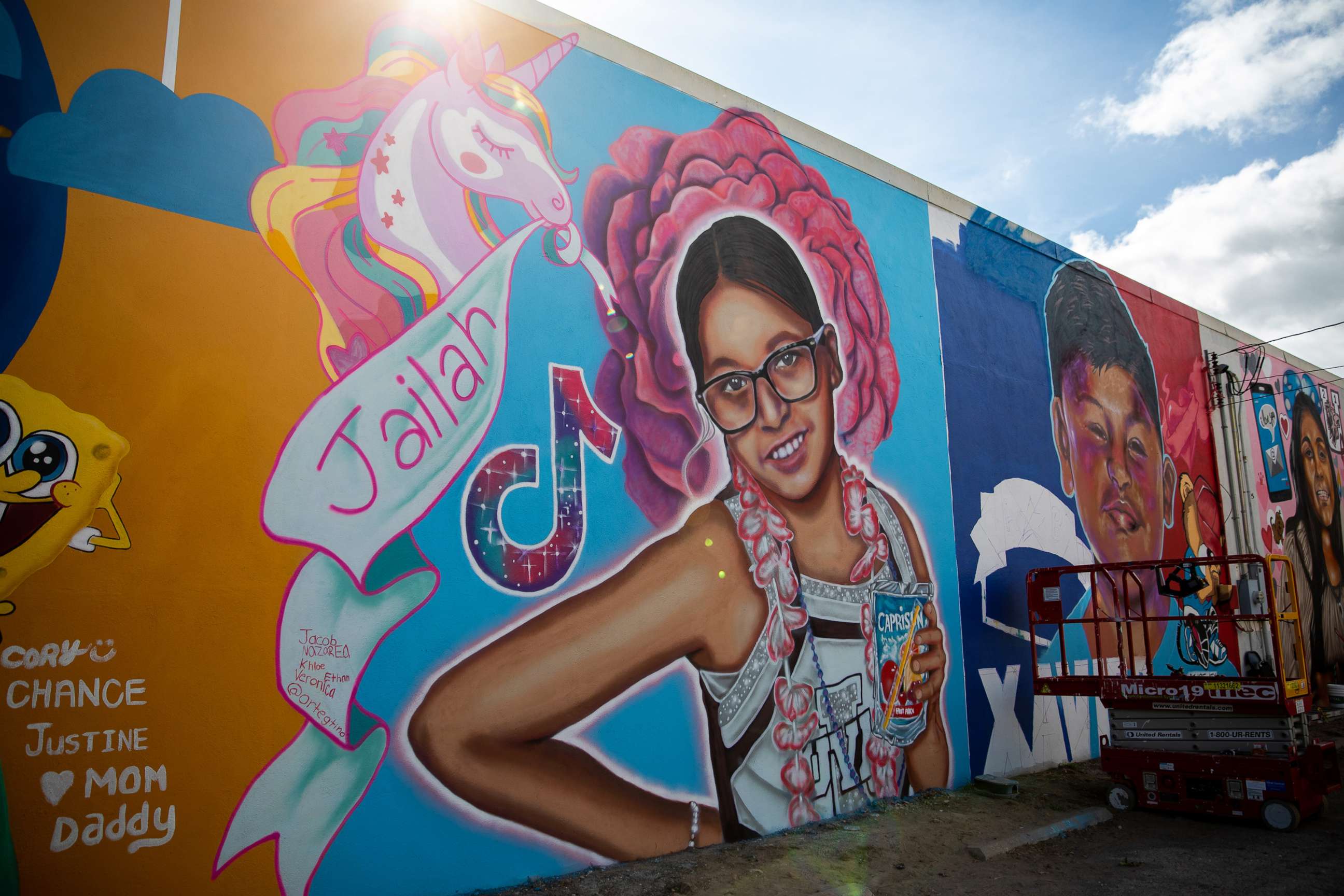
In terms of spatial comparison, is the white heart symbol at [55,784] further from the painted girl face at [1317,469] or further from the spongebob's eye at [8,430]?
the painted girl face at [1317,469]

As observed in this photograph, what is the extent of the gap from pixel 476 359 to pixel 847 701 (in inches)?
190

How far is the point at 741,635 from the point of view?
7559mm

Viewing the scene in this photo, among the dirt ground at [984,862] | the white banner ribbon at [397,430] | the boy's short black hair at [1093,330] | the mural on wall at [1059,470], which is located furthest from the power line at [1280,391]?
the white banner ribbon at [397,430]

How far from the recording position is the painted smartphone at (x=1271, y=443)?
1670 centimetres

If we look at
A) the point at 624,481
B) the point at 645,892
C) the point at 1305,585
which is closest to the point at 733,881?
the point at 645,892

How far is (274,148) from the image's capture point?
565cm

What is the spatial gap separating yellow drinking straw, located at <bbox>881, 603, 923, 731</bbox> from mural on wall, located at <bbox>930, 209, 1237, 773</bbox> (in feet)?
3.07

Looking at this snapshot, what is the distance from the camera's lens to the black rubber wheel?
788cm

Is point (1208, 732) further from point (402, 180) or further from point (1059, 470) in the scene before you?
point (402, 180)

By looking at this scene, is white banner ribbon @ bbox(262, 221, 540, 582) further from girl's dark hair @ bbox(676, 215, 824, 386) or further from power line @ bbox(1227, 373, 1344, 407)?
power line @ bbox(1227, 373, 1344, 407)

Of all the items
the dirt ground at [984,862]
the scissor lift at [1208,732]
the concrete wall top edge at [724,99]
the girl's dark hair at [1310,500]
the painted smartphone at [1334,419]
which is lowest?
the dirt ground at [984,862]

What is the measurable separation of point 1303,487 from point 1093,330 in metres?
8.64

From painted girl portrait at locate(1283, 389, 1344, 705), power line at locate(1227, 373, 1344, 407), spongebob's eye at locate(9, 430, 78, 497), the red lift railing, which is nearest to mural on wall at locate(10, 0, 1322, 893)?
spongebob's eye at locate(9, 430, 78, 497)

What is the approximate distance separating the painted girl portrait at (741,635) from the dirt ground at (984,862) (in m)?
0.34
